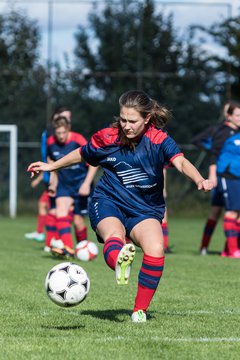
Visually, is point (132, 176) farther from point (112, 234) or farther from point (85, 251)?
point (85, 251)

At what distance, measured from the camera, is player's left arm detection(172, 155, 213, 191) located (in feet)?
17.2

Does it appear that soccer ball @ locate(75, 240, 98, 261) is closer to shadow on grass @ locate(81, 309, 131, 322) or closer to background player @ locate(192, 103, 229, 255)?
background player @ locate(192, 103, 229, 255)

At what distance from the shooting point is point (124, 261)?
5117mm

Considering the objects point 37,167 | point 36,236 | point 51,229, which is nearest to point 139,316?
point 37,167

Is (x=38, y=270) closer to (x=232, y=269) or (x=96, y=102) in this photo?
(x=232, y=269)

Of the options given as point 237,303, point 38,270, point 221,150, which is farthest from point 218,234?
point 237,303

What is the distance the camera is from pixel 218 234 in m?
17.6

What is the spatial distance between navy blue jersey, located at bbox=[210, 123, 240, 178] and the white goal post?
12.2 metres

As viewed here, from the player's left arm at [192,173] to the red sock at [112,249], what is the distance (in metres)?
0.61

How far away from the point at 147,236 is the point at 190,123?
1851cm

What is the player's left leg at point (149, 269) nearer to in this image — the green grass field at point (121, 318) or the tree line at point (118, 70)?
the green grass field at point (121, 318)

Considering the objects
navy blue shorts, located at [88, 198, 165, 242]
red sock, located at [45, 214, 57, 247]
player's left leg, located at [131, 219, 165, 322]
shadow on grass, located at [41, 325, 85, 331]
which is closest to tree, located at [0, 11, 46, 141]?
red sock, located at [45, 214, 57, 247]

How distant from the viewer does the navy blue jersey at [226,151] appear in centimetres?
1106

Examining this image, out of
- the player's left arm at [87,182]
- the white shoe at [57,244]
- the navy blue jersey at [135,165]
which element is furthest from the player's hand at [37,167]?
the white shoe at [57,244]
